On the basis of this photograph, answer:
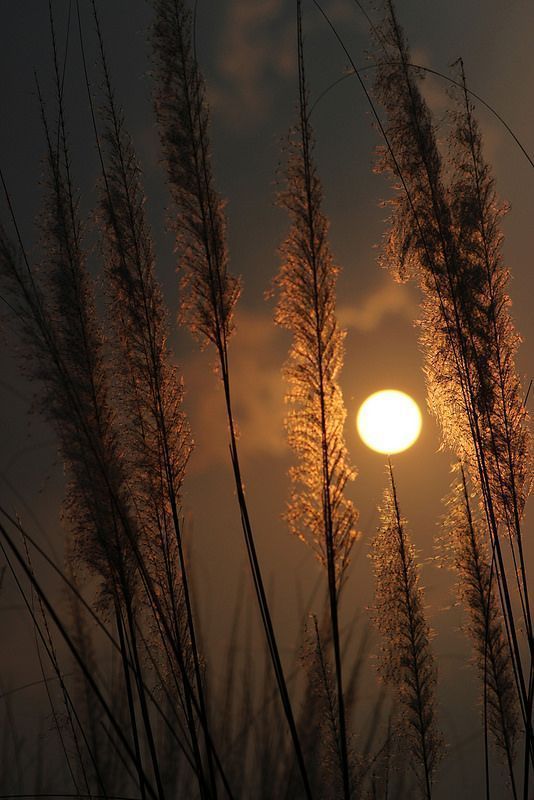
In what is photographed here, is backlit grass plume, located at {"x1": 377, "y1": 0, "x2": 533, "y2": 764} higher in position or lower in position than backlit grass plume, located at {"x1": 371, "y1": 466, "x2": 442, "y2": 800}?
higher

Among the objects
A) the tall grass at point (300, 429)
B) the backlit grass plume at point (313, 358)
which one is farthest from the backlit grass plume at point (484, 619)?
the backlit grass plume at point (313, 358)

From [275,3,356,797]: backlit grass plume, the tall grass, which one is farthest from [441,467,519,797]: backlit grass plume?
[275,3,356,797]: backlit grass plume

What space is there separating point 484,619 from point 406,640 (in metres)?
0.41

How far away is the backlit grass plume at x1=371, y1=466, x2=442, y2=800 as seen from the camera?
3.32m

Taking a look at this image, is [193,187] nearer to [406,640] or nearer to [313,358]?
[313,358]

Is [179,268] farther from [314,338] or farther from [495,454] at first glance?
[495,454]

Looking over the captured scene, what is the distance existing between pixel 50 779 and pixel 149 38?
→ 373 cm

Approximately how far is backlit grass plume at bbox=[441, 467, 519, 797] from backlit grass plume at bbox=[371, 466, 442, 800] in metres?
0.22

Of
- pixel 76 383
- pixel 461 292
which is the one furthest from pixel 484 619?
pixel 76 383

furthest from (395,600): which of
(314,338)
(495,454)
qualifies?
(314,338)

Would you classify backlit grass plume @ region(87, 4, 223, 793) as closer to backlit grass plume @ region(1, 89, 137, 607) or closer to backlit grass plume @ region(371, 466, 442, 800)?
backlit grass plume @ region(1, 89, 137, 607)

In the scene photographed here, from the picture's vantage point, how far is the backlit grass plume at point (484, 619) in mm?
3051

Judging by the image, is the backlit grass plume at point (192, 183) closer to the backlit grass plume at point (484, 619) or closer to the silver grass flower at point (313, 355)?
the silver grass flower at point (313, 355)

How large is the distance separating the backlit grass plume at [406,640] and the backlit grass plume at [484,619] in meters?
0.22
